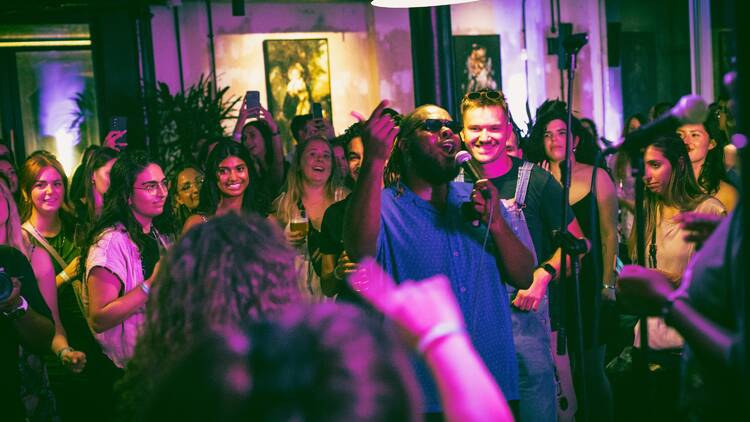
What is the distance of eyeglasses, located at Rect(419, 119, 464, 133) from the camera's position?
271 cm

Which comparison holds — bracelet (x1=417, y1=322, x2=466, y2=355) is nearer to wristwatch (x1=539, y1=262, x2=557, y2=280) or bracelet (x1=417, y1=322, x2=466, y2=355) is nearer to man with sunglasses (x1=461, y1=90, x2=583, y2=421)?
man with sunglasses (x1=461, y1=90, x2=583, y2=421)

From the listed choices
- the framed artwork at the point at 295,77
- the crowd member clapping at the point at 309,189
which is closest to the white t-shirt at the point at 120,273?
the crowd member clapping at the point at 309,189

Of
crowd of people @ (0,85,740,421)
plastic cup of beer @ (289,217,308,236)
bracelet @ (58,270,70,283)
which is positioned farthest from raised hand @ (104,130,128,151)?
plastic cup of beer @ (289,217,308,236)

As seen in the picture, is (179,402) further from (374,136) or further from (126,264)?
(126,264)

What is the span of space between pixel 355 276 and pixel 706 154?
338 centimetres

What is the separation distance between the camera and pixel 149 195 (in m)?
3.59

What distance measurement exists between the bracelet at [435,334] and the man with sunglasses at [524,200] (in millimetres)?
1996

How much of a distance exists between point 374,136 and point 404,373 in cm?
160

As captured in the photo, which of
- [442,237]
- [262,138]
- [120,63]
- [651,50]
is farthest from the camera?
[651,50]

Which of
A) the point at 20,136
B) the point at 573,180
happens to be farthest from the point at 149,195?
the point at 20,136

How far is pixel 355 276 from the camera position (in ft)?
8.86

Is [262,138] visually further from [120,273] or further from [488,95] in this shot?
[488,95]

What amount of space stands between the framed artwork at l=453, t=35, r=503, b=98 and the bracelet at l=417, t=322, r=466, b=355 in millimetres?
9191

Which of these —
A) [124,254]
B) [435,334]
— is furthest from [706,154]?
[435,334]
